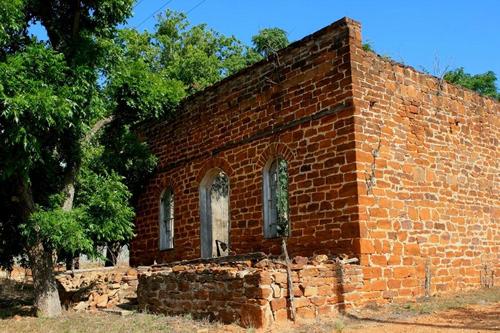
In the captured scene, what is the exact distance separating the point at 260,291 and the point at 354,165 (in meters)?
2.91

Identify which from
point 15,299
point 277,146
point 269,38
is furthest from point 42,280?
point 269,38

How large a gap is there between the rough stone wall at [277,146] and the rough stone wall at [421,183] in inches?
15.1

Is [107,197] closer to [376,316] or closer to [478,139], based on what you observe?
[376,316]

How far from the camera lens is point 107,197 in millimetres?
10922

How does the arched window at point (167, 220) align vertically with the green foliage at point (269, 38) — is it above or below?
below

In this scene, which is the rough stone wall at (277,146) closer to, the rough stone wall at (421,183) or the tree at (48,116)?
the rough stone wall at (421,183)

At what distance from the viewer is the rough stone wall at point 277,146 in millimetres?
9633

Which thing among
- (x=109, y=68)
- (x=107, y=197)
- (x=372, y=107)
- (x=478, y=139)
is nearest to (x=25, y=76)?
(x=109, y=68)

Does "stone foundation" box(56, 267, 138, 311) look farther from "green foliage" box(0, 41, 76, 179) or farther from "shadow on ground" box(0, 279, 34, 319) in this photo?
"green foliage" box(0, 41, 76, 179)

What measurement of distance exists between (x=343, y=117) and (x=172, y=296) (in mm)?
4375

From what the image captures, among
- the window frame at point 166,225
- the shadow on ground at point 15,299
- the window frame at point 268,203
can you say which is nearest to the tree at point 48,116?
the shadow on ground at point 15,299

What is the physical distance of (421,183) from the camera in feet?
34.4

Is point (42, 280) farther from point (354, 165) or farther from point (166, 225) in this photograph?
point (354, 165)

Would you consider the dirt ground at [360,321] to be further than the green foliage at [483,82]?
No
